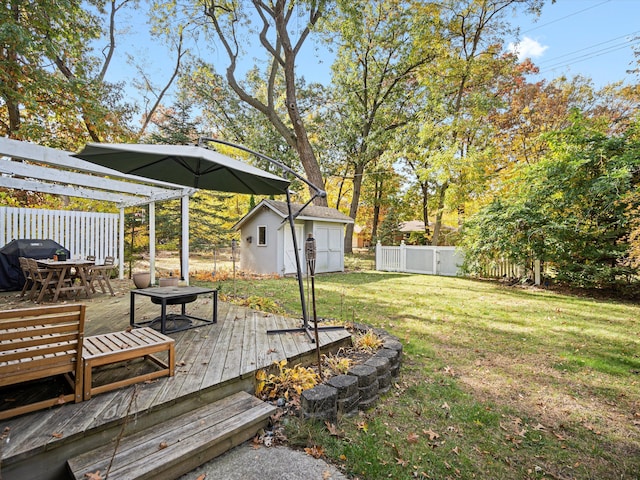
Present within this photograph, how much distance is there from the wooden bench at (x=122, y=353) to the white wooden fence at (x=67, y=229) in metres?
6.32

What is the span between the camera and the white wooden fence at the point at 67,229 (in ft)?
25.0

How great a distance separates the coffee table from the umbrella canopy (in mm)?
1589

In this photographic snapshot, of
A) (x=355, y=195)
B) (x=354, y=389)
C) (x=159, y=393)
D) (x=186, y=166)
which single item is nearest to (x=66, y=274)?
(x=186, y=166)

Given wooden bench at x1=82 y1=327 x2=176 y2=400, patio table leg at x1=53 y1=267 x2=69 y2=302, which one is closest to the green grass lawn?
wooden bench at x1=82 y1=327 x2=176 y2=400

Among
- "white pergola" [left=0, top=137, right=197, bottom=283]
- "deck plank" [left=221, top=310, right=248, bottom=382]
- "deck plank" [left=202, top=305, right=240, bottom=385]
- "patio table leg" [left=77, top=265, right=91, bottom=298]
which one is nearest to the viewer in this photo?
"deck plank" [left=202, top=305, right=240, bottom=385]

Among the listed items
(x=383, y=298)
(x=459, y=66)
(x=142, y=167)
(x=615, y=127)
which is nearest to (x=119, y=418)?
(x=142, y=167)

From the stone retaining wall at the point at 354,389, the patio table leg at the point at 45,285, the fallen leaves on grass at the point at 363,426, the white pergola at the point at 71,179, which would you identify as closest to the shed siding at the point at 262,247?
the white pergola at the point at 71,179

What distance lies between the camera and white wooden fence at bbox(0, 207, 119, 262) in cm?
762

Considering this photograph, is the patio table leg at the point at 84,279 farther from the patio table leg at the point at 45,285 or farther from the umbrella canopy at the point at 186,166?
the umbrella canopy at the point at 186,166

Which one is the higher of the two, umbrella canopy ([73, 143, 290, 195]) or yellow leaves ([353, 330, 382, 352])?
umbrella canopy ([73, 143, 290, 195])

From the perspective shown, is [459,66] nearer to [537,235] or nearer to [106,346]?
[537,235]

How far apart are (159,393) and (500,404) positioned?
122 inches

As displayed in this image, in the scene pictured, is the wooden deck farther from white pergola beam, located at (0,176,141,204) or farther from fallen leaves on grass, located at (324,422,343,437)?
white pergola beam, located at (0,176,141,204)

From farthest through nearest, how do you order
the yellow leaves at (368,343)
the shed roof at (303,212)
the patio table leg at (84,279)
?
the shed roof at (303,212)
the patio table leg at (84,279)
the yellow leaves at (368,343)
